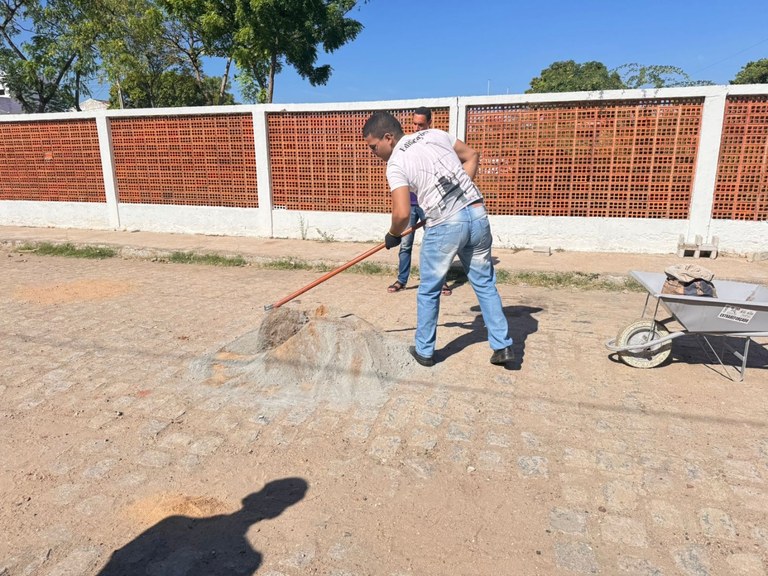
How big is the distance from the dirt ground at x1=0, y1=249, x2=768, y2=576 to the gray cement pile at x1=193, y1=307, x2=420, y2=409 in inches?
0.6

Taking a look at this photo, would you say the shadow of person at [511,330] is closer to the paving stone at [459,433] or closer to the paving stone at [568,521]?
the paving stone at [459,433]

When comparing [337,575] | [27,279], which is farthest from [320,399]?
[27,279]

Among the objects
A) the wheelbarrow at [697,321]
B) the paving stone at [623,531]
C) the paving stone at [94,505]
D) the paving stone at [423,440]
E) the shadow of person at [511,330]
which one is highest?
the wheelbarrow at [697,321]

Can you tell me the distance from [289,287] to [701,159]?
19.5 feet

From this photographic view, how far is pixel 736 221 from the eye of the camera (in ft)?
24.9

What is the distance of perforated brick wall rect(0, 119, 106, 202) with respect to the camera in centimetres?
1096

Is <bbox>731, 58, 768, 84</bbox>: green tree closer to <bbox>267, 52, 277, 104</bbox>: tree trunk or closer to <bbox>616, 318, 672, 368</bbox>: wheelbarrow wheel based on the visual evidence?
<bbox>267, 52, 277, 104</bbox>: tree trunk

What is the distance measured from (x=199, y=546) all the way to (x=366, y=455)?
37.1 inches

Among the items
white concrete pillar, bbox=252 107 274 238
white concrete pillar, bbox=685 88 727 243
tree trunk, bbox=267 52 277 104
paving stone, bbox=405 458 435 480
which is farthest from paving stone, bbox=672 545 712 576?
tree trunk, bbox=267 52 277 104

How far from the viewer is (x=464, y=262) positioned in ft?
12.9

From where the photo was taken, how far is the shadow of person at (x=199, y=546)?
6.96ft

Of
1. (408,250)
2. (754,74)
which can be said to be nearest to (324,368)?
(408,250)

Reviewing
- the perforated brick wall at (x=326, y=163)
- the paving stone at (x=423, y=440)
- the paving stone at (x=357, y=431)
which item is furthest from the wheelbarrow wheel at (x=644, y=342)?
the perforated brick wall at (x=326, y=163)

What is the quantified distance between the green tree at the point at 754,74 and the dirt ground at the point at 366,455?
122ft
